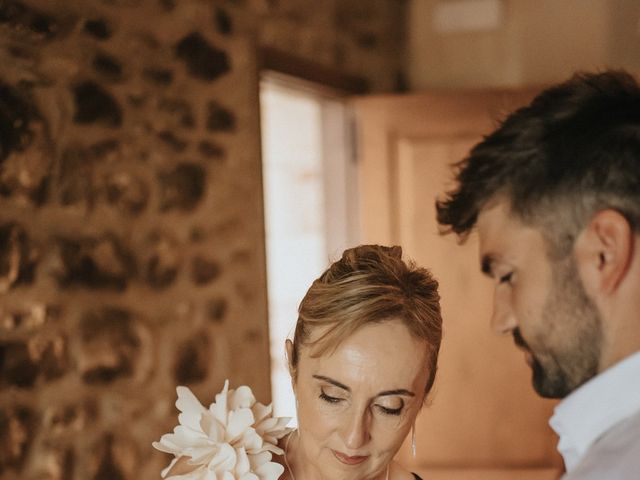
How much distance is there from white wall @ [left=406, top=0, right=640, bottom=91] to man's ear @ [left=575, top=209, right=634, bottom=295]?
9.49 feet

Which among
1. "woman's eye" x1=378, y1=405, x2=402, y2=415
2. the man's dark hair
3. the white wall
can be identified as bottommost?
"woman's eye" x1=378, y1=405, x2=402, y2=415

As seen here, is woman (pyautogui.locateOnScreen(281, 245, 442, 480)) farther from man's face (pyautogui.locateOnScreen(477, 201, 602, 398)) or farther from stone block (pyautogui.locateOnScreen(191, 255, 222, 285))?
stone block (pyautogui.locateOnScreen(191, 255, 222, 285))

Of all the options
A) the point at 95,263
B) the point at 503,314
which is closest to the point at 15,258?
the point at 95,263

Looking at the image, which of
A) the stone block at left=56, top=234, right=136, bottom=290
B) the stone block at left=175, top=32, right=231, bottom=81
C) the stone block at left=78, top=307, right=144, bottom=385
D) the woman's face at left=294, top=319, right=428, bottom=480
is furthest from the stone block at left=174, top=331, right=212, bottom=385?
the woman's face at left=294, top=319, right=428, bottom=480

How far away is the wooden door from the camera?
3623 millimetres

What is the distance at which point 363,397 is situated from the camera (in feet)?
5.51

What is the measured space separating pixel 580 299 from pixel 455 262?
2507mm

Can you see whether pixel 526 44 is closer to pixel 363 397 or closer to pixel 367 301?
pixel 367 301

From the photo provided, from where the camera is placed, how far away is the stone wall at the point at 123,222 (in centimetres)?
249

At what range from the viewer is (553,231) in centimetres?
123

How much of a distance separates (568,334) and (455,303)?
8.12 feet

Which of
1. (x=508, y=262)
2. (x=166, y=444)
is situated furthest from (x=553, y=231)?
(x=166, y=444)

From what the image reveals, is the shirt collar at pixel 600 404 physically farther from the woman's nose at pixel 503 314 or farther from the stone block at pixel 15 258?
the stone block at pixel 15 258

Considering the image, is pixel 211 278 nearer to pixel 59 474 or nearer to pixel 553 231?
pixel 59 474
